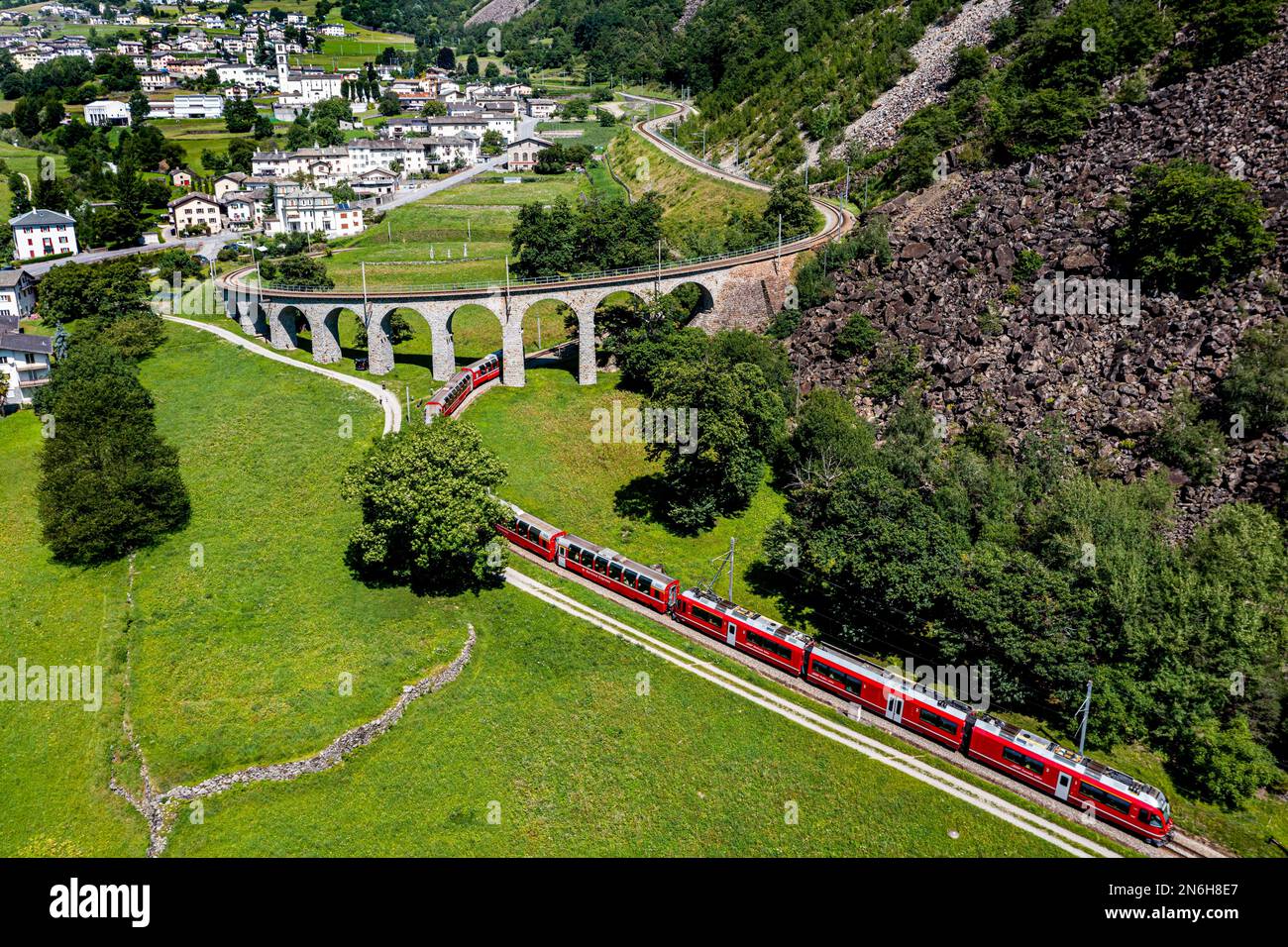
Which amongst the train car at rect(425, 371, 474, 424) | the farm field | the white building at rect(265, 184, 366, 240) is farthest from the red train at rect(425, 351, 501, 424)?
the white building at rect(265, 184, 366, 240)

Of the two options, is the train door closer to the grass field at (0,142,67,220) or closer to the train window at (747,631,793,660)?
the train window at (747,631,793,660)

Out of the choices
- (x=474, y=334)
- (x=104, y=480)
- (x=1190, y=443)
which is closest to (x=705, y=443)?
(x=1190, y=443)

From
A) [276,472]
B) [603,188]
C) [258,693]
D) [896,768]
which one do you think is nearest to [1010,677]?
[896,768]

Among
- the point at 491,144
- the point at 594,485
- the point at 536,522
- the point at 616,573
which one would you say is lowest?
the point at 616,573

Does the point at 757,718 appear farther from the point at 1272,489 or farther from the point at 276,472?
the point at 276,472

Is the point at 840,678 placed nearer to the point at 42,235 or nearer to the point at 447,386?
the point at 447,386

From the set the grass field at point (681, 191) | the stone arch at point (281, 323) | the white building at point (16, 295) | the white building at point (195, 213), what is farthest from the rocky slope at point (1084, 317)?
the white building at point (195, 213)
